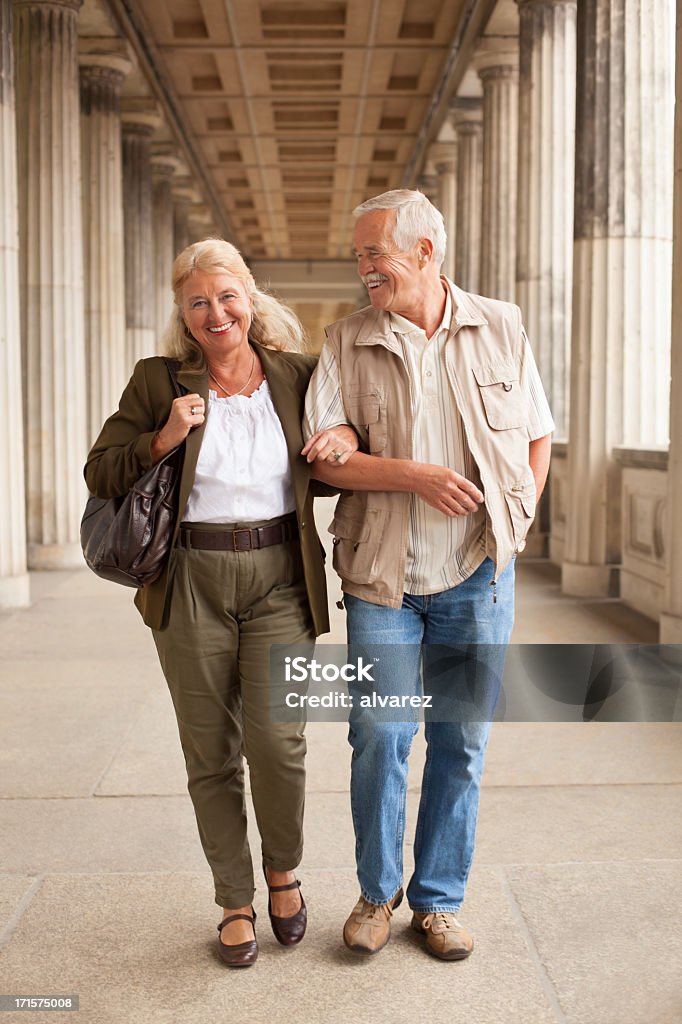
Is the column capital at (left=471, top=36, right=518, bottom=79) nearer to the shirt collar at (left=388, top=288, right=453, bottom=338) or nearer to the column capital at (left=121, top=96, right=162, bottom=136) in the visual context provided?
the column capital at (left=121, top=96, right=162, bottom=136)

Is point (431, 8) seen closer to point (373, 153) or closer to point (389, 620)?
point (373, 153)

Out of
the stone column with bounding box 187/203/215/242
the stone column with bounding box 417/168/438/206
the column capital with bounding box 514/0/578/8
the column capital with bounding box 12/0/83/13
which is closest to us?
the column capital with bounding box 12/0/83/13

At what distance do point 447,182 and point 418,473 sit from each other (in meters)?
21.9

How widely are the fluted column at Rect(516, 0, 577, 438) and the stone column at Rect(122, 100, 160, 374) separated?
810 centimetres

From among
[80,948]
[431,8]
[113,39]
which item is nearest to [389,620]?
[80,948]

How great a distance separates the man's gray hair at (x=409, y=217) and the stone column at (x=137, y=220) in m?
17.4

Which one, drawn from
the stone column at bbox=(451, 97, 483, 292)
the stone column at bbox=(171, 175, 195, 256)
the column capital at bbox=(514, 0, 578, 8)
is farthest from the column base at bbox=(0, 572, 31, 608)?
the stone column at bbox=(171, 175, 195, 256)

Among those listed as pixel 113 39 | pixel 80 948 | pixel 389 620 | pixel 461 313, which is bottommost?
pixel 80 948

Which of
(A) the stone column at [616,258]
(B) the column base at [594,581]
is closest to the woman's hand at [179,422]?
(A) the stone column at [616,258]

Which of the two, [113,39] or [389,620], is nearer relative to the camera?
[389,620]

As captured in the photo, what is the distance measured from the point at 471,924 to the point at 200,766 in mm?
1048

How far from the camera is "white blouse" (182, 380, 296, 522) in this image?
3494 millimetres

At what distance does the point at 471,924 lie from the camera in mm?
3889

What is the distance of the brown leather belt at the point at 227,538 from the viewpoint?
11.5ft
